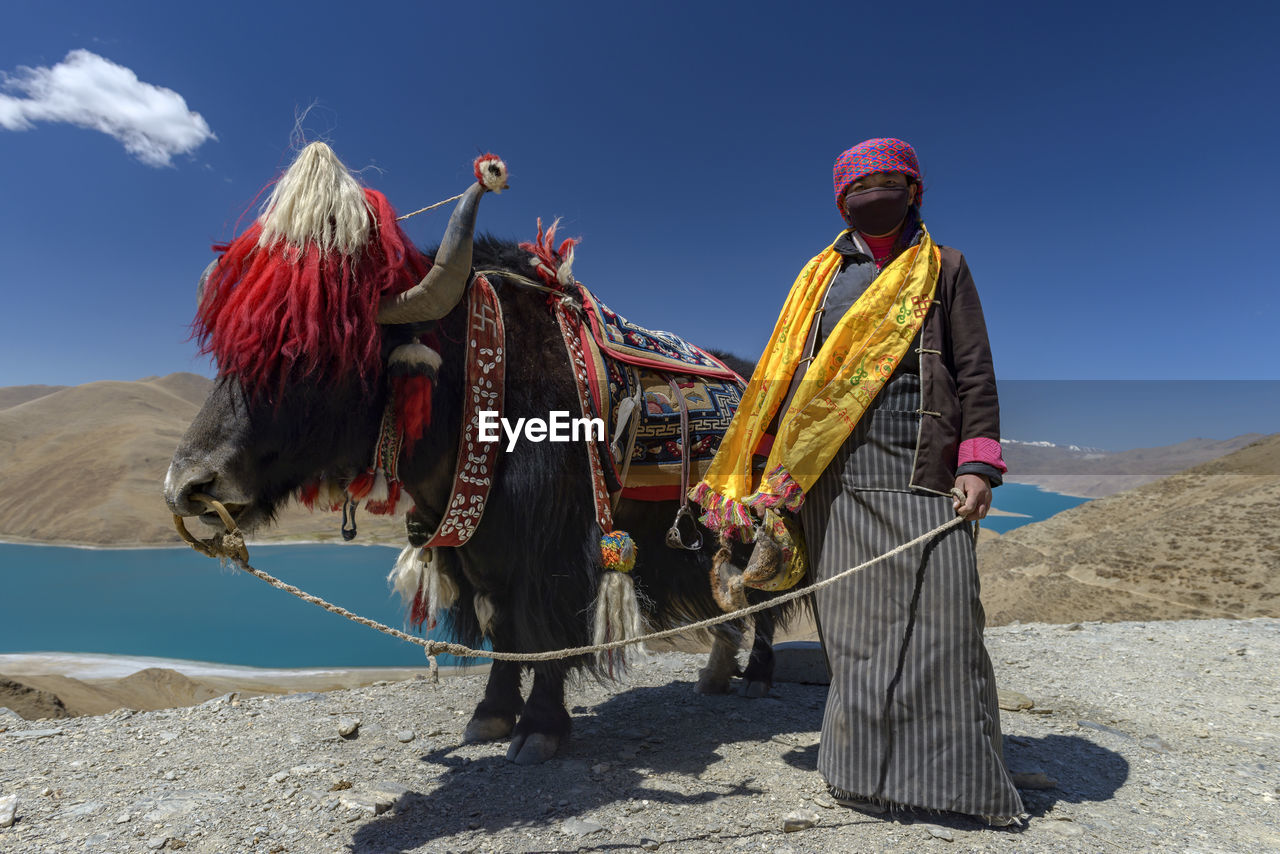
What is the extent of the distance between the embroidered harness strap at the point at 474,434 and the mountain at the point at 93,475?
2481 cm

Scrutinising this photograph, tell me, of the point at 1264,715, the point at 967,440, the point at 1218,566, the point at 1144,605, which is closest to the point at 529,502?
the point at 967,440

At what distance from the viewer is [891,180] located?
2.15 meters

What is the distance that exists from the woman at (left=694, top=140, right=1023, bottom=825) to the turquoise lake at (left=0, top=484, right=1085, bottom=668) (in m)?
12.5

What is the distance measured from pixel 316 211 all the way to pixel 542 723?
1.96 metres

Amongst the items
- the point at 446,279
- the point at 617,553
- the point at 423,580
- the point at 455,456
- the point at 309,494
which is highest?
the point at 446,279

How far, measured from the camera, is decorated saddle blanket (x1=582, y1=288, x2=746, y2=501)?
2527 mm

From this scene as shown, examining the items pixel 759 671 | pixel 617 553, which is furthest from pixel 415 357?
pixel 759 671

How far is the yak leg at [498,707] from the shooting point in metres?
2.79

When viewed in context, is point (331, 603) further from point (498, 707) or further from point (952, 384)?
point (952, 384)

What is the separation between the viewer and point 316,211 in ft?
6.57

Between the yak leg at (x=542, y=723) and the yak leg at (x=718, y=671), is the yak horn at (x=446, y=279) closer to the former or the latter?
the yak leg at (x=542, y=723)

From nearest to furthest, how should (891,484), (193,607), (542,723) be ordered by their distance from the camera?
(891,484), (542,723), (193,607)

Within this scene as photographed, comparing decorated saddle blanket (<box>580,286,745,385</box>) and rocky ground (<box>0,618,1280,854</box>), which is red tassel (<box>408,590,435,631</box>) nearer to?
rocky ground (<box>0,618,1280,854</box>)

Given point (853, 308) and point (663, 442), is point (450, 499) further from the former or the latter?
point (853, 308)
